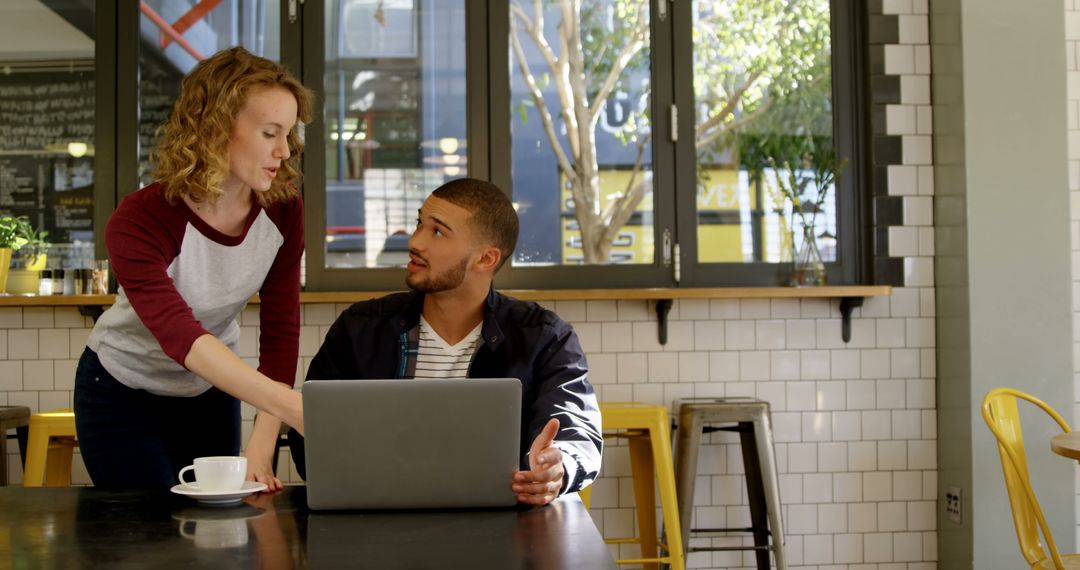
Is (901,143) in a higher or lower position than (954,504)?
higher

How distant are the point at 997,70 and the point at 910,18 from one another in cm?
44

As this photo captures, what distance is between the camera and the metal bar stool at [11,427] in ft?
12.4

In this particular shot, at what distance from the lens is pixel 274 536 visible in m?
1.50

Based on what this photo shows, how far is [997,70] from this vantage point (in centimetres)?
398

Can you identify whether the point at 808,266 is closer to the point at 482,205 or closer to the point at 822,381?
the point at 822,381

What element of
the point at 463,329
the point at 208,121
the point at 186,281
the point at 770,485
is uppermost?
the point at 208,121

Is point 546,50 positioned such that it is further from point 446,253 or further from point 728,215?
point 446,253

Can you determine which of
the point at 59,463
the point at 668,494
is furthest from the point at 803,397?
the point at 59,463

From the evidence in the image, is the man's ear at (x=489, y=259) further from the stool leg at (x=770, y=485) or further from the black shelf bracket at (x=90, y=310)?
the black shelf bracket at (x=90, y=310)

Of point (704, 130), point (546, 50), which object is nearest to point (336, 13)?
point (546, 50)

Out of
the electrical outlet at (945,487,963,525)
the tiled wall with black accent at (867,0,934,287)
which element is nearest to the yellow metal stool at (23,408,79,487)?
the tiled wall with black accent at (867,0,934,287)

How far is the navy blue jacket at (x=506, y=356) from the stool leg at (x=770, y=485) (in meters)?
1.73

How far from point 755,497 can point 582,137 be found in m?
1.48

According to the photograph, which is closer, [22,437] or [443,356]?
[443,356]
